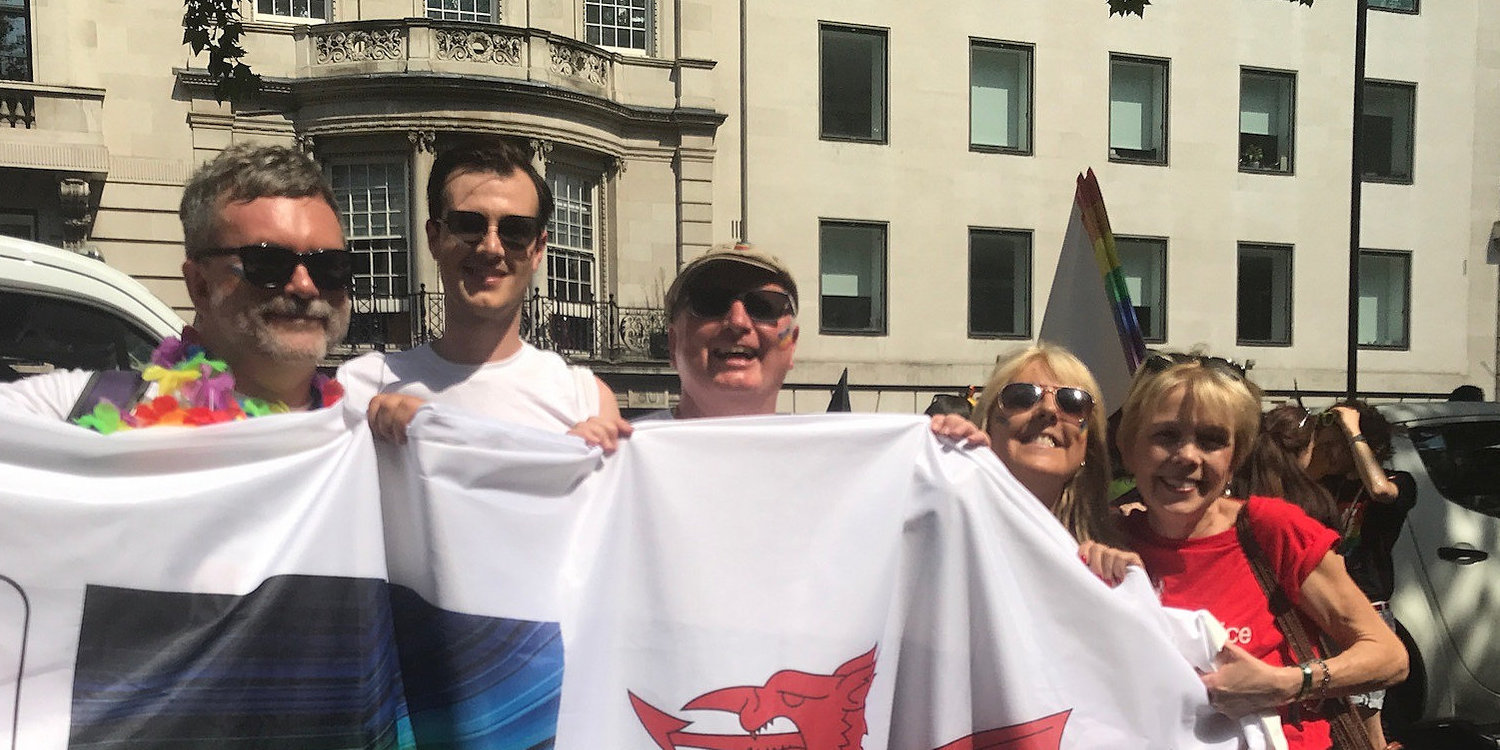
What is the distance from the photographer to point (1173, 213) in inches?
764

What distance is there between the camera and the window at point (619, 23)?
672 inches

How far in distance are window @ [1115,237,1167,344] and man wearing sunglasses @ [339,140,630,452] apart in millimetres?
18335

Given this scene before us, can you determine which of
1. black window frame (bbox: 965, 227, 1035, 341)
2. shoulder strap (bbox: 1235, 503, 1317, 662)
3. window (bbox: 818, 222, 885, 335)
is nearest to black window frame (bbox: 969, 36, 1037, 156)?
black window frame (bbox: 965, 227, 1035, 341)

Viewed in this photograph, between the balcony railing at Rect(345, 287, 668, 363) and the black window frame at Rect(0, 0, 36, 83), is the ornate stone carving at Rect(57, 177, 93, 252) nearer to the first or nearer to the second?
the black window frame at Rect(0, 0, 36, 83)

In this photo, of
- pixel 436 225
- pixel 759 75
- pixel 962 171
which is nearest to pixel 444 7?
pixel 759 75

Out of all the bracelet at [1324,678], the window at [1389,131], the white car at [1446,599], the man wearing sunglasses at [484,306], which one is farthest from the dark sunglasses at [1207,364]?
the window at [1389,131]

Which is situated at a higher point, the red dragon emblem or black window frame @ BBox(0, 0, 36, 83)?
black window frame @ BBox(0, 0, 36, 83)

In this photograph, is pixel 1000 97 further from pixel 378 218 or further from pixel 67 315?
pixel 67 315

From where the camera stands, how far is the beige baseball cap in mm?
2639

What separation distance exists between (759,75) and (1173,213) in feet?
26.4

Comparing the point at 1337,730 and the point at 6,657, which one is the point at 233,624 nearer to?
the point at 6,657

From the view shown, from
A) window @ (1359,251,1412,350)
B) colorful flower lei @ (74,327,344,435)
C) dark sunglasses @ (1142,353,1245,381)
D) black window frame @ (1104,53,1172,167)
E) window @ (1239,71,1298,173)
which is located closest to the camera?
colorful flower lei @ (74,327,344,435)

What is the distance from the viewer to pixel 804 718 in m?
2.21

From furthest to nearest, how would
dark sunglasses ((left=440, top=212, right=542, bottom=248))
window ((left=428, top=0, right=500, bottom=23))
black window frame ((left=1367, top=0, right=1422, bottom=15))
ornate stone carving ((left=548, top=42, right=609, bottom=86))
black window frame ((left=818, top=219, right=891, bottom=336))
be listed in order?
black window frame ((left=1367, top=0, right=1422, bottom=15)), black window frame ((left=818, top=219, right=891, bottom=336)), window ((left=428, top=0, right=500, bottom=23)), ornate stone carving ((left=548, top=42, right=609, bottom=86)), dark sunglasses ((left=440, top=212, right=542, bottom=248))
